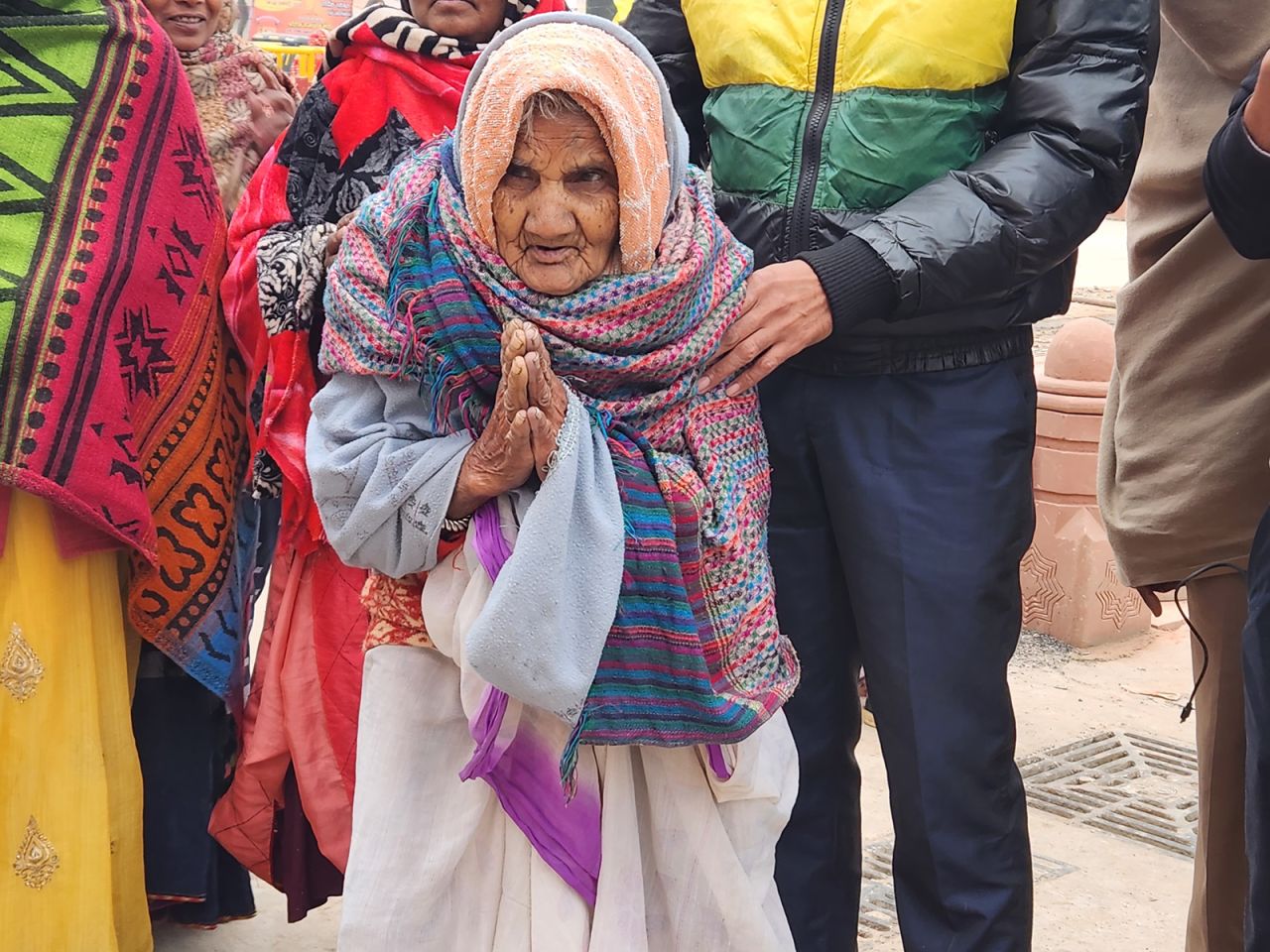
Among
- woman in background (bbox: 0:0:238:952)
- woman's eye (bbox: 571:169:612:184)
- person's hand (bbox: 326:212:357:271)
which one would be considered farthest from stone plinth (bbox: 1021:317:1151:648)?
woman's eye (bbox: 571:169:612:184)

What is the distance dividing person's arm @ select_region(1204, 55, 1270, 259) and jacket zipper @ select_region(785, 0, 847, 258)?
63 cm

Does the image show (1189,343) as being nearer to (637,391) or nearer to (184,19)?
(637,391)

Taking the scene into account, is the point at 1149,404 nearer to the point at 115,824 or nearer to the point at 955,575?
the point at 955,575

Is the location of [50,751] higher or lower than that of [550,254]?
lower

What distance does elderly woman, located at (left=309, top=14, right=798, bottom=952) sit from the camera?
2178mm

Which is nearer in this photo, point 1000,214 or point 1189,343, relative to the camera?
point 1000,214

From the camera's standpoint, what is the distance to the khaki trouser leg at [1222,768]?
112 inches

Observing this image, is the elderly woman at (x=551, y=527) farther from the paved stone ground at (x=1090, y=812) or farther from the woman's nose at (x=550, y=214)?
the paved stone ground at (x=1090, y=812)

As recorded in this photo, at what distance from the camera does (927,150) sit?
2551 millimetres

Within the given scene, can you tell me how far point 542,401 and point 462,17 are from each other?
110 cm

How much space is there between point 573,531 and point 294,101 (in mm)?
1700

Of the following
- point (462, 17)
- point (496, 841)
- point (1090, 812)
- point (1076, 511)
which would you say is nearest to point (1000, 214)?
point (462, 17)

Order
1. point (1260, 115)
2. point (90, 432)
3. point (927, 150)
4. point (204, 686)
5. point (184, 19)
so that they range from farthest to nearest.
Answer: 1. point (184, 19)
2. point (204, 686)
3. point (90, 432)
4. point (927, 150)
5. point (1260, 115)

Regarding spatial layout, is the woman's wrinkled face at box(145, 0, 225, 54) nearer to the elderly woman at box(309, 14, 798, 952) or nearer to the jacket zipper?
the elderly woman at box(309, 14, 798, 952)
